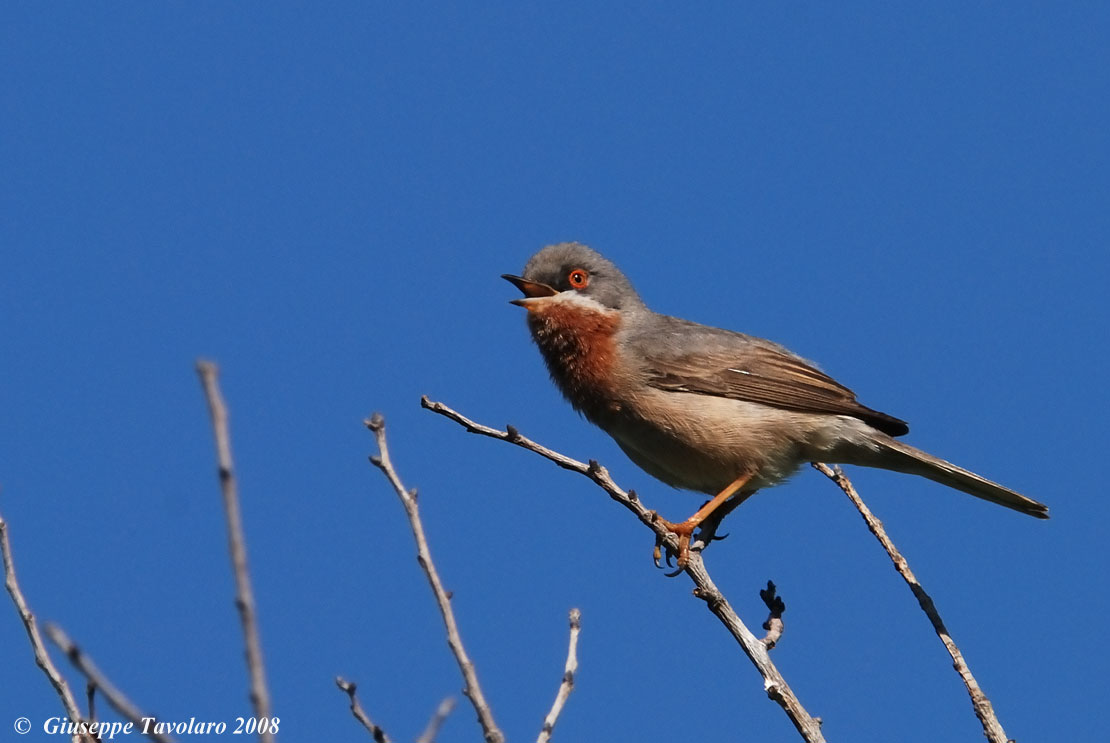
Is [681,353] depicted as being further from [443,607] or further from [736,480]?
[443,607]

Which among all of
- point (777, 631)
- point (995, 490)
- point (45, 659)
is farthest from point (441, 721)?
point (995, 490)

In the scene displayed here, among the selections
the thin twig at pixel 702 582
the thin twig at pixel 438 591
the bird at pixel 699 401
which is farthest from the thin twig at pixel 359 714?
the bird at pixel 699 401

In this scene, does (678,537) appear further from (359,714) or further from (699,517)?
(359,714)

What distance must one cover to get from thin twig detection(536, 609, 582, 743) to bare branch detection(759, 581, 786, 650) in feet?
6.68

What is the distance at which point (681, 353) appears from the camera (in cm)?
797

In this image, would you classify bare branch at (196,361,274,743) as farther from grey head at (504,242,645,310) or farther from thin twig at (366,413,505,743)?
grey head at (504,242,645,310)

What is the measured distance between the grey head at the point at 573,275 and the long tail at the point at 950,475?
2146 mm

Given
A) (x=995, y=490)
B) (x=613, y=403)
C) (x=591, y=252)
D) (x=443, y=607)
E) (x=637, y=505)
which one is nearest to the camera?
(x=443, y=607)

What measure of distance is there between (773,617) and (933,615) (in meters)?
0.97

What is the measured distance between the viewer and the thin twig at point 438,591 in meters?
3.18

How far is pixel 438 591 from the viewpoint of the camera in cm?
335

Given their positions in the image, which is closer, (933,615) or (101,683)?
(101,683)

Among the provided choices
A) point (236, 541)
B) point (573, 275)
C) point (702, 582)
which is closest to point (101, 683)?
point (236, 541)

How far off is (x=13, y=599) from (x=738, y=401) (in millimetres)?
5220
